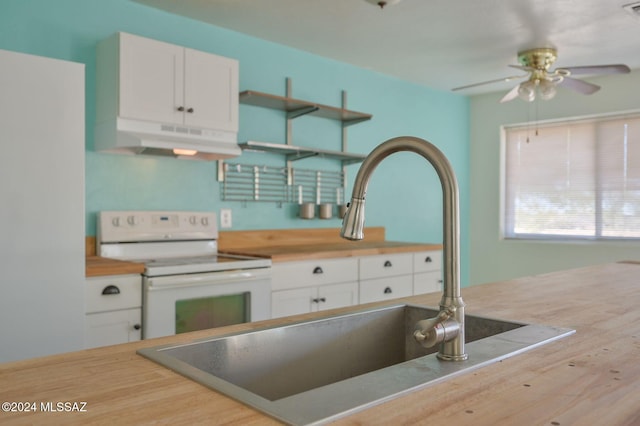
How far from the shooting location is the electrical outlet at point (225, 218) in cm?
356

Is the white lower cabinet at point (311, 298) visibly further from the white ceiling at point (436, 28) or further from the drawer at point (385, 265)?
the white ceiling at point (436, 28)

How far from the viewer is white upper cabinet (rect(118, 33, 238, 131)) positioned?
2.79m

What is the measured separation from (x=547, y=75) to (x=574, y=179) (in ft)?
5.48

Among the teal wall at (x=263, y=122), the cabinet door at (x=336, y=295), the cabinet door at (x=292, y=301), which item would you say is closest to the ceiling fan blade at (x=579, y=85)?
the teal wall at (x=263, y=122)

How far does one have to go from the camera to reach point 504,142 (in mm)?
5449

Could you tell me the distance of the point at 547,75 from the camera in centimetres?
362

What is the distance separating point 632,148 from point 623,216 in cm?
59

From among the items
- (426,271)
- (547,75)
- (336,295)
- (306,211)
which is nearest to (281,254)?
(336,295)

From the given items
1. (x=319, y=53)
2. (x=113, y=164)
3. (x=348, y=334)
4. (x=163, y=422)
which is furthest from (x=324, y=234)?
(x=163, y=422)

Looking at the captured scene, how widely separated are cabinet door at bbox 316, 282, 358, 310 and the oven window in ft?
1.79

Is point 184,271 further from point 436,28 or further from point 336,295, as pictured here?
point 436,28

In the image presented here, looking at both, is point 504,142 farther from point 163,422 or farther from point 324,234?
point 163,422

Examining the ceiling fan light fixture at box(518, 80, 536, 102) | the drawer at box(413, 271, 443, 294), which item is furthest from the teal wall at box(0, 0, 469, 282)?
the ceiling fan light fixture at box(518, 80, 536, 102)

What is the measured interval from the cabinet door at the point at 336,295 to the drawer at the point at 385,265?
122 millimetres
